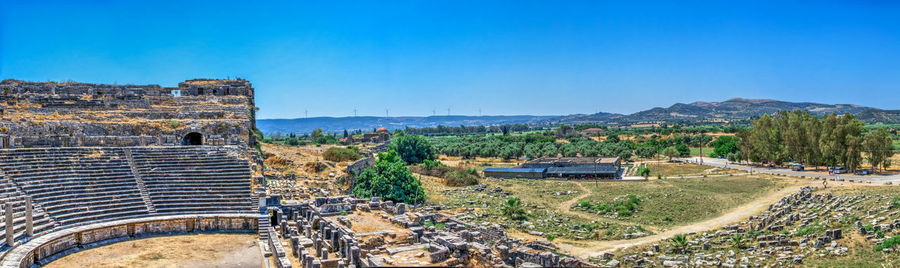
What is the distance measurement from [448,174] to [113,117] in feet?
94.8

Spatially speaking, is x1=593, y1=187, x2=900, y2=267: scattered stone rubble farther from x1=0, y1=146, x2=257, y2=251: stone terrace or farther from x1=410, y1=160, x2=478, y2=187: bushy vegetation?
x1=410, y1=160, x2=478, y2=187: bushy vegetation

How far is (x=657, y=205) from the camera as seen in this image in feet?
131

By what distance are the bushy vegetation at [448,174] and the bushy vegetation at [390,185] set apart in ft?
46.4

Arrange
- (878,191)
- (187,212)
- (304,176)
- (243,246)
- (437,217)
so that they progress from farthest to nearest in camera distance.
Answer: (304,176)
(878,191)
(437,217)
(187,212)
(243,246)

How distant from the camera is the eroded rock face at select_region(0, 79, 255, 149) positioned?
30844 mm

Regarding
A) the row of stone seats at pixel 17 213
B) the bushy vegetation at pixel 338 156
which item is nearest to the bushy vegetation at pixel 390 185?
the bushy vegetation at pixel 338 156

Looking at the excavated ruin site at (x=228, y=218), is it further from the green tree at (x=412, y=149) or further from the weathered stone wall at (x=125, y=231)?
the green tree at (x=412, y=149)

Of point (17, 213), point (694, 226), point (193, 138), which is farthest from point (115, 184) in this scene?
point (694, 226)

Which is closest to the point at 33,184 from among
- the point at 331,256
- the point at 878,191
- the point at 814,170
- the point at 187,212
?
the point at 187,212

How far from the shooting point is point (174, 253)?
840 inches

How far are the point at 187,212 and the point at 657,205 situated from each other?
29468 millimetres

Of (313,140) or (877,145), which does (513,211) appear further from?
(313,140)

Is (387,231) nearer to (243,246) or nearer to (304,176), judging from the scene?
(243,246)

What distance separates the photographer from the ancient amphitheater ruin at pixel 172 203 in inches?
728
